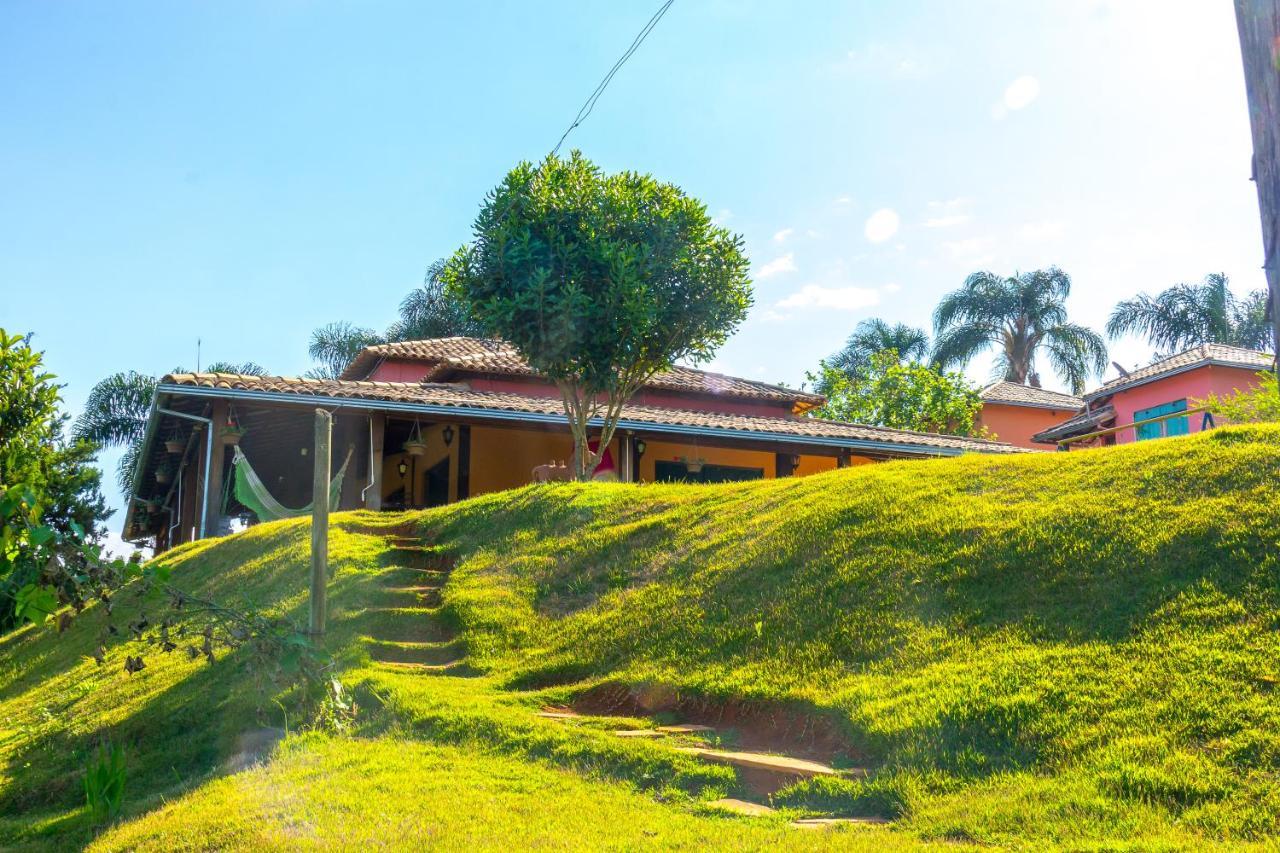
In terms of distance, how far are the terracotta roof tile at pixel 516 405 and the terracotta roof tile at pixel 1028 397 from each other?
11.3 m

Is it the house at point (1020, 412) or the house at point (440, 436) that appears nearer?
the house at point (440, 436)

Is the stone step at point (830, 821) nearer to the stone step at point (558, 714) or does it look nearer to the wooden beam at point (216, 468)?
the stone step at point (558, 714)

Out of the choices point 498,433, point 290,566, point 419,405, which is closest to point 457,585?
point 290,566

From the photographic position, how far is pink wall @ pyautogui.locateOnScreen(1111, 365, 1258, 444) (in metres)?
18.5

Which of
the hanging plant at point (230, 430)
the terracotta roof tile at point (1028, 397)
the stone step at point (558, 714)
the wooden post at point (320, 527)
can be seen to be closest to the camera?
the stone step at point (558, 714)

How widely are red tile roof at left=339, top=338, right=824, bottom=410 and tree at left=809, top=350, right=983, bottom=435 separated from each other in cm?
524

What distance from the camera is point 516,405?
15062 mm

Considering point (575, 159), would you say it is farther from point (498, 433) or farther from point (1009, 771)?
point (1009, 771)

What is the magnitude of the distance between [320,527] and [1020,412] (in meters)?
26.3

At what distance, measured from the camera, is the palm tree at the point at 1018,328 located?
31.6m

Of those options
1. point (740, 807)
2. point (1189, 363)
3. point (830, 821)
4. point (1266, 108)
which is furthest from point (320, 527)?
point (1189, 363)

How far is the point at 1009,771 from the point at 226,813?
346 cm

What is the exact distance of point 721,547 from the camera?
8.16m

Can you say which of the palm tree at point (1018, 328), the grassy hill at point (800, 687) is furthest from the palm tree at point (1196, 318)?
the grassy hill at point (800, 687)
